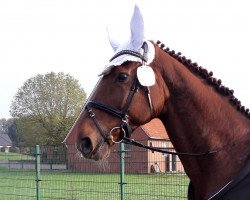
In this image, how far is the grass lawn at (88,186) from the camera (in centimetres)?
884

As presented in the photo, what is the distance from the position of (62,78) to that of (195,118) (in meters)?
52.7

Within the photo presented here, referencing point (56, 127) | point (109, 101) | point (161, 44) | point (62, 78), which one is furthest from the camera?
point (62, 78)

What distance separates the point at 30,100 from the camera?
177 ft

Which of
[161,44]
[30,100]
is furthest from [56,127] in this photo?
[161,44]

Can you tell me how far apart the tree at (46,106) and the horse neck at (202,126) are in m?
47.4

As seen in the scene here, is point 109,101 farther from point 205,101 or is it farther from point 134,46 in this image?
point 205,101

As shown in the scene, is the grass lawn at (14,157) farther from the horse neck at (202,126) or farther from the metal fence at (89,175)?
the horse neck at (202,126)

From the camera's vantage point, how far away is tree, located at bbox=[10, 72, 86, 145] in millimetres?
51094

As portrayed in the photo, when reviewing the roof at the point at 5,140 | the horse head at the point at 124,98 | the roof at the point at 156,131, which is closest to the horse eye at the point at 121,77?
the horse head at the point at 124,98

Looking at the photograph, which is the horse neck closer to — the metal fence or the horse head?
the horse head

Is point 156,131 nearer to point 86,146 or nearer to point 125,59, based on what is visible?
point 125,59

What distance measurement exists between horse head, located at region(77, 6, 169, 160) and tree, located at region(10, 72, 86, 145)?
47.3 meters

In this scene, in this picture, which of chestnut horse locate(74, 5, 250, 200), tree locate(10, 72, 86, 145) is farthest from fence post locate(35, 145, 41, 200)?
tree locate(10, 72, 86, 145)

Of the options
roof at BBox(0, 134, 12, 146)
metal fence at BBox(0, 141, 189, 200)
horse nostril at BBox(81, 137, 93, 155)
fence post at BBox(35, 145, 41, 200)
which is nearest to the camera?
horse nostril at BBox(81, 137, 93, 155)
